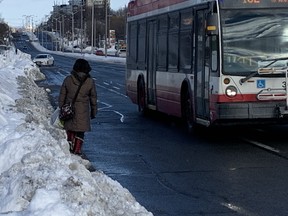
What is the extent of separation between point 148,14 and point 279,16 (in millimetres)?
5930

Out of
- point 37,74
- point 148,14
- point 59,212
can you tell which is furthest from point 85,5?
point 59,212

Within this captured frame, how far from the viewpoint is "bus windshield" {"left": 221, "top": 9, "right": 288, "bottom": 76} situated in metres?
12.3

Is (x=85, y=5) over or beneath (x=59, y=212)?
over

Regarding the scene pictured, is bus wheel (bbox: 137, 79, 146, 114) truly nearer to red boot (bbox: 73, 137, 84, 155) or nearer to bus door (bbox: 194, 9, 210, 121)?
bus door (bbox: 194, 9, 210, 121)

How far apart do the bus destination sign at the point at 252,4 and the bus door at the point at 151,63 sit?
15.7ft

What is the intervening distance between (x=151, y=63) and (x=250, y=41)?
5.38m

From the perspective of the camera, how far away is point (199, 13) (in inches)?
523

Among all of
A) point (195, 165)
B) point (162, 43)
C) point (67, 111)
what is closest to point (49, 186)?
point (67, 111)

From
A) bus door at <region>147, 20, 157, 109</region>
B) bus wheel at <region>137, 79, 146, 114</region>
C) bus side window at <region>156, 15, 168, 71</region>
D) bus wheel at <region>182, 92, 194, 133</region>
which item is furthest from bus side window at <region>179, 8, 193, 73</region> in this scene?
bus wheel at <region>137, 79, 146, 114</region>

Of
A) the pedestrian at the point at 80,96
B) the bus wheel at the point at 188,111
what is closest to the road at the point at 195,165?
the bus wheel at the point at 188,111

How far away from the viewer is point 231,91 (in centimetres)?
1220

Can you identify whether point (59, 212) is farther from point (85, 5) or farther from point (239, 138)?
point (85, 5)

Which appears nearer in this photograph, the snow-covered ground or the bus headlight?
the snow-covered ground

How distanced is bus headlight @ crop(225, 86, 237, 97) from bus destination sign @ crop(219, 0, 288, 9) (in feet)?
4.82
